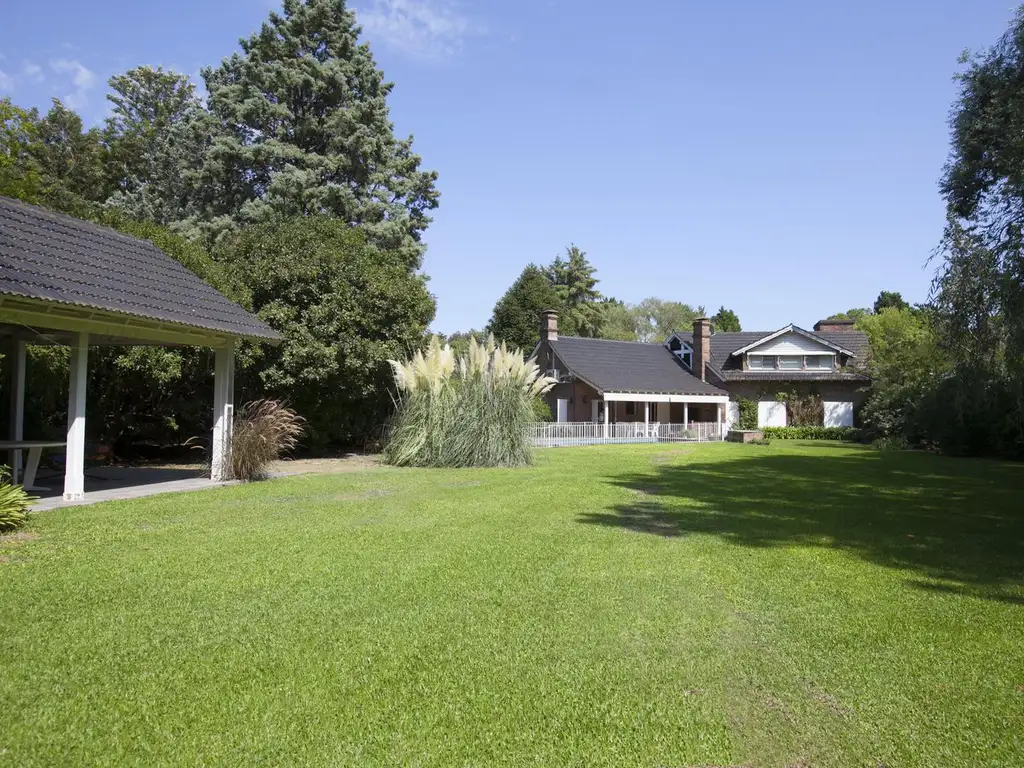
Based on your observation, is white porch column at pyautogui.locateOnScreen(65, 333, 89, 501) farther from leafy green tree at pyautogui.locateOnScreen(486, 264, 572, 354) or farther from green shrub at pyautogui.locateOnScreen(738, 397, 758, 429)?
leafy green tree at pyautogui.locateOnScreen(486, 264, 572, 354)

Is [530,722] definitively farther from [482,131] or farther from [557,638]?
[482,131]

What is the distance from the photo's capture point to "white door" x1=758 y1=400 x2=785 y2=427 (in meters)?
36.8

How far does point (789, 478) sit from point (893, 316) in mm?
24425

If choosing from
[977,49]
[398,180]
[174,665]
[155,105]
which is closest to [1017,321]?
[977,49]

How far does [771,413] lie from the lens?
36969mm

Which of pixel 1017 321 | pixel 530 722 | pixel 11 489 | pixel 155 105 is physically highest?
pixel 155 105

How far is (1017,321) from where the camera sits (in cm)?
812

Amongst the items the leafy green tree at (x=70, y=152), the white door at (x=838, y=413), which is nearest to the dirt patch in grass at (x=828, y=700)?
the leafy green tree at (x=70, y=152)

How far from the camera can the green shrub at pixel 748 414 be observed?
3638cm

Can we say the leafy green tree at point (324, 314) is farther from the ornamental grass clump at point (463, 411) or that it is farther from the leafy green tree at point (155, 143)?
the leafy green tree at point (155, 143)

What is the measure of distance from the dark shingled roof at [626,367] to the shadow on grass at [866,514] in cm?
1728

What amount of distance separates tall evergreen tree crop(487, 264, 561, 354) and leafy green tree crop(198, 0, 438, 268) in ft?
40.3

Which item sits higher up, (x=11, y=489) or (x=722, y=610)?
(x=11, y=489)

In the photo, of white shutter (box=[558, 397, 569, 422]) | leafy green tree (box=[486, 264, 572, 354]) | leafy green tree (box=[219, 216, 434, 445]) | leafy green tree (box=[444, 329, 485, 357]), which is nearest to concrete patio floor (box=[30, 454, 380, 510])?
leafy green tree (box=[219, 216, 434, 445])
